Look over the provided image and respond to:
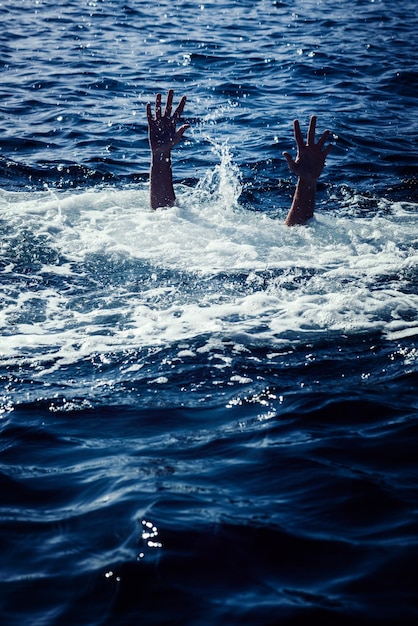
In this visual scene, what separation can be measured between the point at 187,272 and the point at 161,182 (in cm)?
193

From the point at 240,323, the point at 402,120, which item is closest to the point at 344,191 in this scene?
the point at 402,120

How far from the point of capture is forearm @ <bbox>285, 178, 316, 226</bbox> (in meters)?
7.89

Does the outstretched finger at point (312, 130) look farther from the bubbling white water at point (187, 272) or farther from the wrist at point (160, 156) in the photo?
the wrist at point (160, 156)

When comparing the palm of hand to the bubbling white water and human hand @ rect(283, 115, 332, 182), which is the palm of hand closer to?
the bubbling white water

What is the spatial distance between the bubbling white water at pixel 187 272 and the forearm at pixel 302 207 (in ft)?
0.59

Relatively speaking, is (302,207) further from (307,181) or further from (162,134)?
(162,134)

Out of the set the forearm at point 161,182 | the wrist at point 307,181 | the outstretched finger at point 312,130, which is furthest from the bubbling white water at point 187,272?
the outstretched finger at point 312,130

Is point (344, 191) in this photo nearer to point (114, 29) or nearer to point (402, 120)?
point (402, 120)

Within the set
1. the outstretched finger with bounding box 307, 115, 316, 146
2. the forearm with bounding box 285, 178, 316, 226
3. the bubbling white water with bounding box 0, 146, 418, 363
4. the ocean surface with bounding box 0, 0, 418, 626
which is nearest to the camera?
the ocean surface with bounding box 0, 0, 418, 626

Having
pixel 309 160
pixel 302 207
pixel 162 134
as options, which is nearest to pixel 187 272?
pixel 302 207

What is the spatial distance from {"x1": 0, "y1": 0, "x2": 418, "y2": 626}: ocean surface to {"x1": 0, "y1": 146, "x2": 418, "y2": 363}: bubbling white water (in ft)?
0.09

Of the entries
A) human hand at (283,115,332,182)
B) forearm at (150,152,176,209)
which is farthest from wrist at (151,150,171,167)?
human hand at (283,115,332,182)

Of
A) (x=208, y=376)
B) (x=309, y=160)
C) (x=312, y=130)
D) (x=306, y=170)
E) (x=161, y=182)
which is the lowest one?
(x=208, y=376)

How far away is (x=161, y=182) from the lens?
834 centimetres
